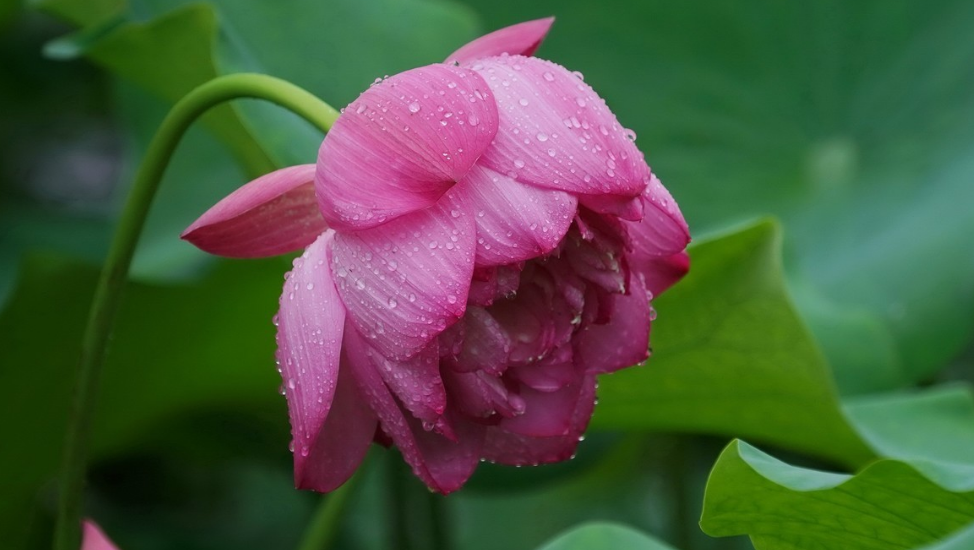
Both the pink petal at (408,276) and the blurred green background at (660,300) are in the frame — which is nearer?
the pink petal at (408,276)

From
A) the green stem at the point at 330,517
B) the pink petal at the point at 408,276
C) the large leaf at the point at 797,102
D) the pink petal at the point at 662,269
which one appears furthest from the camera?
the large leaf at the point at 797,102

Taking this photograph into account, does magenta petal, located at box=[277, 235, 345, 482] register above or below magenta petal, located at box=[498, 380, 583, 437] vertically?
above

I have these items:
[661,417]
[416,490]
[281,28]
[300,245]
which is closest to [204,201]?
[281,28]

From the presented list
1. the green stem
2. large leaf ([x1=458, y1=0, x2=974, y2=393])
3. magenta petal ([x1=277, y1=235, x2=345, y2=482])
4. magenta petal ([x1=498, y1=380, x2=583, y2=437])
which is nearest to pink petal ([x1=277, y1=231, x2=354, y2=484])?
magenta petal ([x1=277, y1=235, x2=345, y2=482])

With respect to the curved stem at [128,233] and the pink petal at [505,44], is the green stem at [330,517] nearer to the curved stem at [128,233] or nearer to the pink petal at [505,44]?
the curved stem at [128,233]

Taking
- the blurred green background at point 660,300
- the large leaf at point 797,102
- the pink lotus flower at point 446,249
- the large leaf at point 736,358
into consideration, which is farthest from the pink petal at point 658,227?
the large leaf at point 797,102

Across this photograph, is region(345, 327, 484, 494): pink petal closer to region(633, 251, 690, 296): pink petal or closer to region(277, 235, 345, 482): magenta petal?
region(277, 235, 345, 482): magenta petal

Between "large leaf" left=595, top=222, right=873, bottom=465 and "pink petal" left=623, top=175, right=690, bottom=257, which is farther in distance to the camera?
"large leaf" left=595, top=222, right=873, bottom=465
